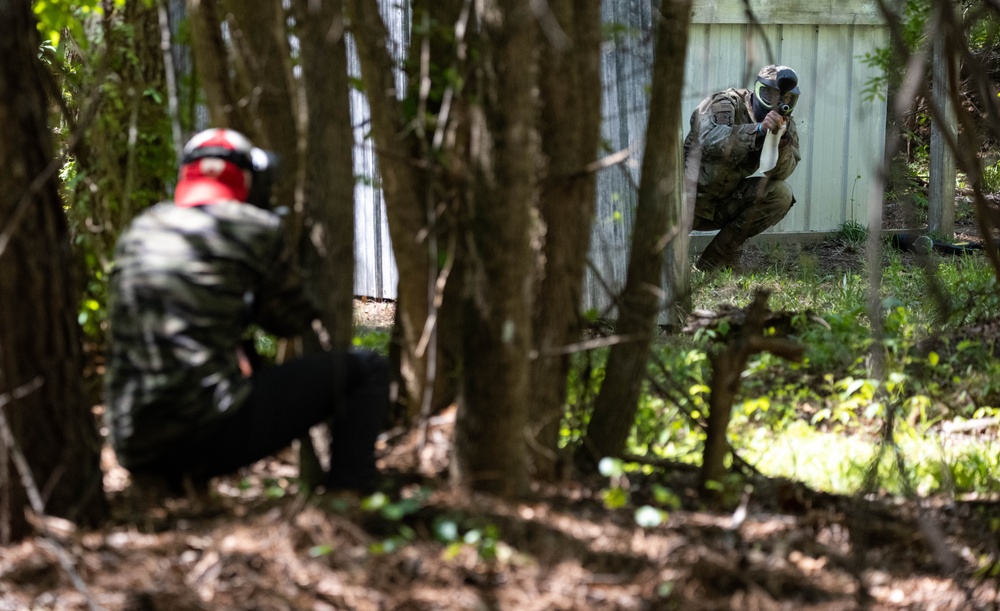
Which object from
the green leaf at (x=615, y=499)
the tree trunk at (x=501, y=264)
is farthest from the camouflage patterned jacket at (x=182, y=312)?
the green leaf at (x=615, y=499)

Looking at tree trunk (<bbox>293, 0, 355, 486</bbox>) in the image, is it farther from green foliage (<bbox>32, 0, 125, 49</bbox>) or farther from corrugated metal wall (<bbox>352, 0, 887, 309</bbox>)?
corrugated metal wall (<bbox>352, 0, 887, 309</bbox>)

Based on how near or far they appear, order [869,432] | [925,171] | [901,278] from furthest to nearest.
Answer: [925,171] → [901,278] → [869,432]

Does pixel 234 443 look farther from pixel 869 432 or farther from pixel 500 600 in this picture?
pixel 869 432

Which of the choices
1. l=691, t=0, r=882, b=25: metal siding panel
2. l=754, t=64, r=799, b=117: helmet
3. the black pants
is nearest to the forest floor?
the black pants

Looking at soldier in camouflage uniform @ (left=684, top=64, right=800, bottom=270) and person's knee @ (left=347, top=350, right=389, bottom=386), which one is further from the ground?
soldier in camouflage uniform @ (left=684, top=64, right=800, bottom=270)

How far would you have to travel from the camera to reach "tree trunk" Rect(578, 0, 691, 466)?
3.84m

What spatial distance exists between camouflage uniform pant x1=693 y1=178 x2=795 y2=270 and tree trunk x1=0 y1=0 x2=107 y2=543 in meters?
7.33

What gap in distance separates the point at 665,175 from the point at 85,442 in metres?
2.20

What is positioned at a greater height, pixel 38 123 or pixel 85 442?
pixel 38 123

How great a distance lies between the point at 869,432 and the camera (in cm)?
546

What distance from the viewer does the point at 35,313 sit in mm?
3055

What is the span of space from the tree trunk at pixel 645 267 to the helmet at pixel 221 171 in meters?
1.41

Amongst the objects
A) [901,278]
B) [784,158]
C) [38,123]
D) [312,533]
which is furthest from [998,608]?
[784,158]

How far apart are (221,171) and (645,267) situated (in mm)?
1586
